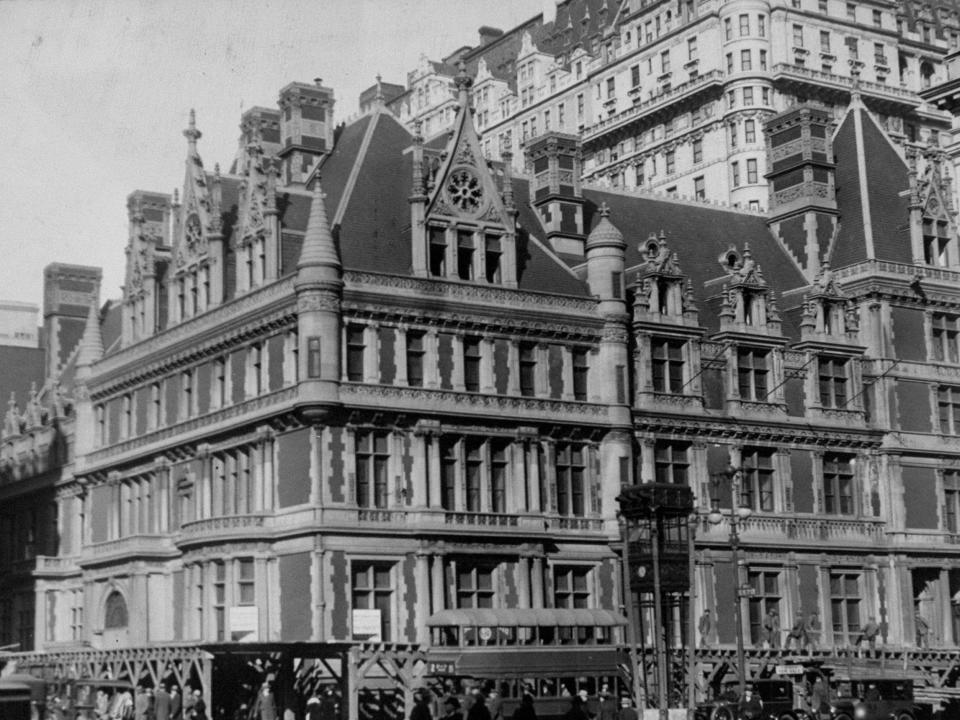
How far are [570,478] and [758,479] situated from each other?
8.40 metres

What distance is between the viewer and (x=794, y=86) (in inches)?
4048

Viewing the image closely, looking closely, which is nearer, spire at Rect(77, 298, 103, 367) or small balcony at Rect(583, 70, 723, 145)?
spire at Rect(77, 298, 103, 367)

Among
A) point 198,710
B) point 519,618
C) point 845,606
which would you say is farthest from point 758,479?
point 198,710

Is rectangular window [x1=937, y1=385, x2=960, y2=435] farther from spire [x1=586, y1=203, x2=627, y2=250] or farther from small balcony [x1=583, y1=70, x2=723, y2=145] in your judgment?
small balcony [x1=583, y1=70, x2=723, y2=145]

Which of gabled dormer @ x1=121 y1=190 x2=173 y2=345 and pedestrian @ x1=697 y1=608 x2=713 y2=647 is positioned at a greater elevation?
gabled dormer @ x1=121 y1=190 x2=173 y2=345

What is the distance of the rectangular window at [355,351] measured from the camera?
192 feet

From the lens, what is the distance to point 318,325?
57.7 metres

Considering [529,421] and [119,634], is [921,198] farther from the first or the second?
[119,634]

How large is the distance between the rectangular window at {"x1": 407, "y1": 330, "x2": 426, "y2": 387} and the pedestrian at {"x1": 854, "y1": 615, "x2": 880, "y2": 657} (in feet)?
60.2

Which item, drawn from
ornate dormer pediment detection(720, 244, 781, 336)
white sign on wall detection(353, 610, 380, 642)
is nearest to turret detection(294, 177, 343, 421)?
white sign on wall detection(353, 610, 380, 642)

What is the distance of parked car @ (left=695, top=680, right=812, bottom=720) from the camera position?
167 feet

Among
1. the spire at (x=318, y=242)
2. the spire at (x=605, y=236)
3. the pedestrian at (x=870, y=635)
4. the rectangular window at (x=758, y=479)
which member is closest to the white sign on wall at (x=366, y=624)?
the spire at (x=318, y=242)

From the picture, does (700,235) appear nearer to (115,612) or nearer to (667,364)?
(667,364)

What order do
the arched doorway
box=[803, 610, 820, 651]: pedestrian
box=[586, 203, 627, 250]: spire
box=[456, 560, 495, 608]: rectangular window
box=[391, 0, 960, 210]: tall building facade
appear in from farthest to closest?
box=[391, 0, 960, 210]: tall building facade
the arched doorway
box=[803, 610, 820, 651]: pedestrian
box=[586, 203, 627, 250]: spire
box=[456, 560, 495, 608]: rectangular window
